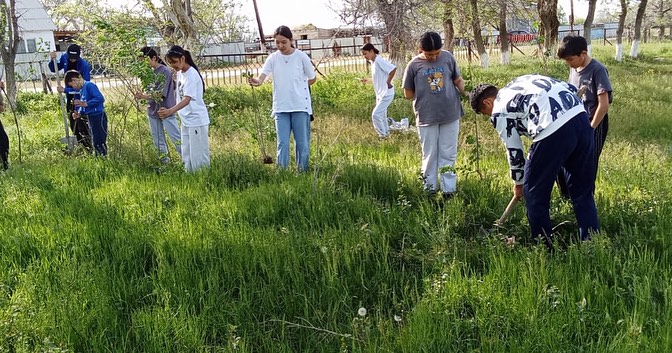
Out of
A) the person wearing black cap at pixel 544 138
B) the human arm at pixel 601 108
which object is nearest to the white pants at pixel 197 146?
the person wearing black cap at pixel 544 138

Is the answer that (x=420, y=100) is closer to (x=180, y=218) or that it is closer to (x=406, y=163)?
(x=406, y=163)

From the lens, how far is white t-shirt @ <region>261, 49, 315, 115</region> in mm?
5625

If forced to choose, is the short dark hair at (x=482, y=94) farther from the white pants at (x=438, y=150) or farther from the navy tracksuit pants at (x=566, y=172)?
the white pants at (x=438, y=150)

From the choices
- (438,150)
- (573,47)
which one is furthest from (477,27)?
(573,47)

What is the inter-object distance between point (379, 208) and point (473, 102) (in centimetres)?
110

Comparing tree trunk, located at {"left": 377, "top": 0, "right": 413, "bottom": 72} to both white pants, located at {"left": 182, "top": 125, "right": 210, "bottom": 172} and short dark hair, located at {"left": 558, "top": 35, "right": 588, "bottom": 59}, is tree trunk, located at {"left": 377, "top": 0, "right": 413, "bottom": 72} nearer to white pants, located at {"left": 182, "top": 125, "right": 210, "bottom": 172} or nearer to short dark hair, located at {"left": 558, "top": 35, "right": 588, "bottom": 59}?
white pants, located at {"left": 182, "top": 125, "right": 210, "bottom": 172}

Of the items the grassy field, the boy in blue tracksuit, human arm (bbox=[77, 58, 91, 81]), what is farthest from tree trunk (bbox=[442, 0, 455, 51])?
the grassy field

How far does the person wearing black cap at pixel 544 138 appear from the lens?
10.7 feet

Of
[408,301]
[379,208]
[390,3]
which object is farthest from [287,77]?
[390,3]

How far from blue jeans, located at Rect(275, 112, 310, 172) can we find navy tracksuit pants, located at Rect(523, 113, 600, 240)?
2.71m

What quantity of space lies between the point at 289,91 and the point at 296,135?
0.47 meters

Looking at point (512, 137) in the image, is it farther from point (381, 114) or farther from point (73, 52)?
point (73, 52)

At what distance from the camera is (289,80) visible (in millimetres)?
5617

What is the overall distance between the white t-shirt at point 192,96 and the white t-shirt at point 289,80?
0.71 meters
